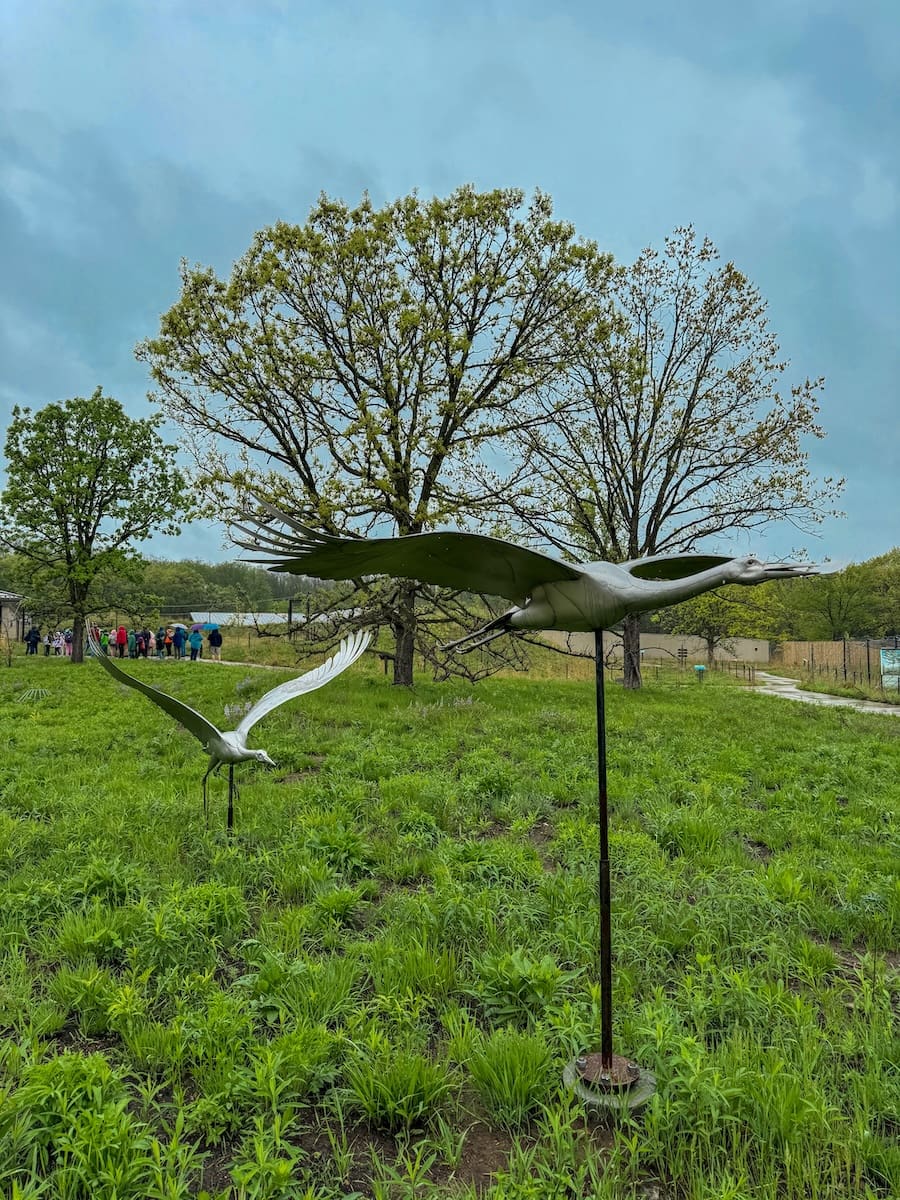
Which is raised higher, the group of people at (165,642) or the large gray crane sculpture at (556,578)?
the large gray crane sculpture at (556,578)

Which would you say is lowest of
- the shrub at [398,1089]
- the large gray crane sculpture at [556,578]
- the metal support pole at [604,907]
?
the shrub at [398,1089]

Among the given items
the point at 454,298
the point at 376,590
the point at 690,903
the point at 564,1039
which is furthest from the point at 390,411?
the point at 564,1039

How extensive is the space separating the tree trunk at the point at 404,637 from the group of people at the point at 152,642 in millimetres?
11949

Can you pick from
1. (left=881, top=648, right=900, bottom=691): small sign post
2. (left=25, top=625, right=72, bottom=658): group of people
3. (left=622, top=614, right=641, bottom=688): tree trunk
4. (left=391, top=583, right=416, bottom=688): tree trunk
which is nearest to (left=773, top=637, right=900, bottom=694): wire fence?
(left=881, top=648, right=900, bottom=691): small sign post

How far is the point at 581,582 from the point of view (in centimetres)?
235

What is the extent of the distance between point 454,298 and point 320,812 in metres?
11.8

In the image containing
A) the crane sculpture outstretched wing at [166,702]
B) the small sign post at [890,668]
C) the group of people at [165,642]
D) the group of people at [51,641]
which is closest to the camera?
the crane sculpture outstretched wing at [166,702]

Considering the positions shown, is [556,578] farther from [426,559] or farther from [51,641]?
[51,641]

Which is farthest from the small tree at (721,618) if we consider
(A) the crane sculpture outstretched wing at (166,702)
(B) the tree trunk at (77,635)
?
(A) the crane sculpture outstretched wing at (166,702)

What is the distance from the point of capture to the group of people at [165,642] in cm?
2509

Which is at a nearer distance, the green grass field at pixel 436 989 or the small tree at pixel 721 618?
the green grass field at pixel 436 989

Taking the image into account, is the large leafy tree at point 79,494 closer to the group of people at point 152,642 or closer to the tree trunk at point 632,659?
the group of people at point 152,642

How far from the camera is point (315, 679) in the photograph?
5105 mm

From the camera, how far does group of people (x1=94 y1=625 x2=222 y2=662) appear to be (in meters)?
25.1
